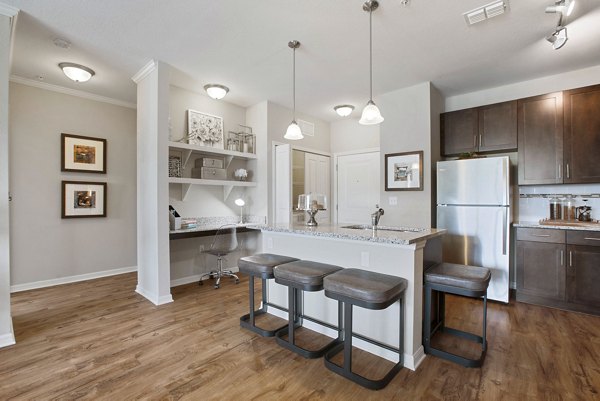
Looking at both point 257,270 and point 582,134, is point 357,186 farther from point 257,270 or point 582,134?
point 257,270

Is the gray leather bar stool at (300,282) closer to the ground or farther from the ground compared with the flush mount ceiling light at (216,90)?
closer to the ground

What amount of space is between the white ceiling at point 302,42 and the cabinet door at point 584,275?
2.14 metres

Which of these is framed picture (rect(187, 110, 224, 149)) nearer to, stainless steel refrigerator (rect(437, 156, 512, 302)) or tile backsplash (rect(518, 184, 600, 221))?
stainless steel refrigerator (rect(437, 156, 512, 302))

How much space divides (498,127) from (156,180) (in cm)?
434

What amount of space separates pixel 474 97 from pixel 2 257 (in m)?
5.72

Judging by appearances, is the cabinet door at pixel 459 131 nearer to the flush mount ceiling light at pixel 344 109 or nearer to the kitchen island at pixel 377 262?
the flush mount ceiling light at pixel 344 109

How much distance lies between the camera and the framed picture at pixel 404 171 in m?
4.01

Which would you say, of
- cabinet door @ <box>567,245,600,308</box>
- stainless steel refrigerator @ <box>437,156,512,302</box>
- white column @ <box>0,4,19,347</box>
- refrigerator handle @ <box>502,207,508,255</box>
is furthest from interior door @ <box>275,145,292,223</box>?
cabinet door @ <box>567,245,600,308</box>

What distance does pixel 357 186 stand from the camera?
546 centimetres

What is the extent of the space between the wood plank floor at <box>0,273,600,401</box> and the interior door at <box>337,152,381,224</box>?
2450mm

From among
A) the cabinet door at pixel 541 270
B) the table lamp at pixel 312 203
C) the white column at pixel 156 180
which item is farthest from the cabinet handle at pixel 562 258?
the white column at pixel 156 180

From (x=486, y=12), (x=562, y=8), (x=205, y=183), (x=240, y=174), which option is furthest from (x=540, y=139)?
(x=205, y=183)

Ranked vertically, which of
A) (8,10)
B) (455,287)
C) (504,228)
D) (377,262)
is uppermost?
(8,10)

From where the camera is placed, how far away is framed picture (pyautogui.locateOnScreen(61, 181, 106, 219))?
166 inches
